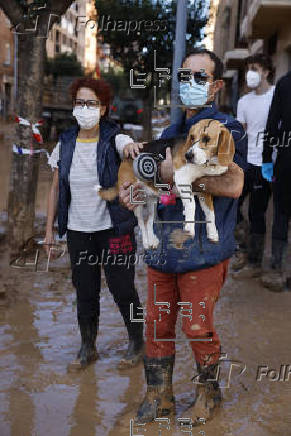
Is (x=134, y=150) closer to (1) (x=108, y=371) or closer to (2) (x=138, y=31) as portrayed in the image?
(1) (x=108, y=371)

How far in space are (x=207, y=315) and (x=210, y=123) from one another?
3.32 feet

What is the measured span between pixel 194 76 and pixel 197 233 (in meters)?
0.70

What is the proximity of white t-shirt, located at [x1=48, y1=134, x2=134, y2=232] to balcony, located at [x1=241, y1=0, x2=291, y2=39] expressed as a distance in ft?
33.3

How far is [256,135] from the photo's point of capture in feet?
20.2

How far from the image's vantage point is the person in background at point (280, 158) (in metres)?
5.20

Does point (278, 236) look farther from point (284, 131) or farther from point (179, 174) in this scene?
point (179, 174)

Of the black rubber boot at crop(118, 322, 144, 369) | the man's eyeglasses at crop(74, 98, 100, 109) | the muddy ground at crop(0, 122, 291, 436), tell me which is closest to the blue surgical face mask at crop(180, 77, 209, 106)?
the man's eyeglasses at crop(74, 98, 100, 109)

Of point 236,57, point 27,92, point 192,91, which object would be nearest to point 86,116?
point 192,91

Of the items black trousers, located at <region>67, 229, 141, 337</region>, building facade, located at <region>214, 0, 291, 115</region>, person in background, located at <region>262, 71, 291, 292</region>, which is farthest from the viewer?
building facade, located at <region>214, 0, 291, 115</region>

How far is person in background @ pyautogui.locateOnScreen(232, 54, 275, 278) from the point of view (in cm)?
608

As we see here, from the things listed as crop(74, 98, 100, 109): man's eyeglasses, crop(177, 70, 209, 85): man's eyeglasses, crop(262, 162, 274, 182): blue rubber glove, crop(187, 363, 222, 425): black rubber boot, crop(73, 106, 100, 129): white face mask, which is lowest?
crop(187, 363, 222, 425): black rubber boot

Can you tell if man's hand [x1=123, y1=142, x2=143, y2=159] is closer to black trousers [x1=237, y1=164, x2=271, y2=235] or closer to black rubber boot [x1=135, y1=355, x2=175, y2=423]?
black rubber boot [x1=135, y1=355, x2=175, y2=423]

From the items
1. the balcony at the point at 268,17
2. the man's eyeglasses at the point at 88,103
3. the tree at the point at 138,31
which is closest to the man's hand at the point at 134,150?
the man's eyeglasses at the point at 88,103

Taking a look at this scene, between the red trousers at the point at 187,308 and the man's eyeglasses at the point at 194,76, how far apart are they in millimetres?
895
